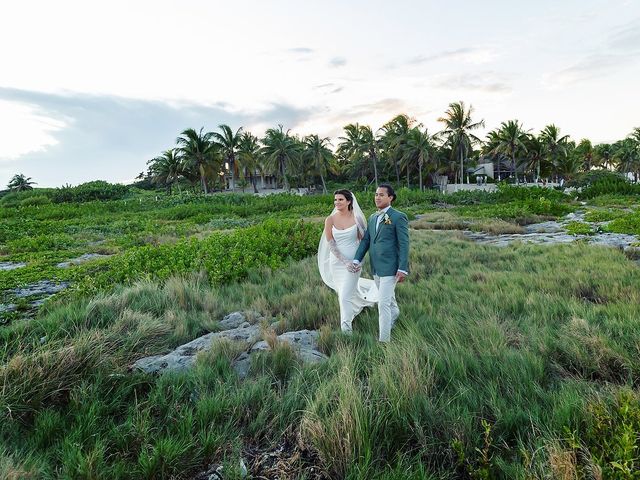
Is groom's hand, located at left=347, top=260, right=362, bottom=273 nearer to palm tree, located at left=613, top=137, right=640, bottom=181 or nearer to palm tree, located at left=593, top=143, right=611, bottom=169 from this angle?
palm tree, located at left=613, top=137, right=640, bottom=181

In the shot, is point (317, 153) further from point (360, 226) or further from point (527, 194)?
point (360, 226)

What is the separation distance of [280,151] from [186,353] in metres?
54.2

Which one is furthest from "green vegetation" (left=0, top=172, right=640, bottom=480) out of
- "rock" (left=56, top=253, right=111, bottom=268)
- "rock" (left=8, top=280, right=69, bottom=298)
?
"rock" (left=56, top=253, right=111, bottom=268)

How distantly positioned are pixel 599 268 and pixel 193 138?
50.8 metres

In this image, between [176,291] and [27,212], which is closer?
[176,291]

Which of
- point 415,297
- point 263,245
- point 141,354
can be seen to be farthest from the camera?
point 263,245

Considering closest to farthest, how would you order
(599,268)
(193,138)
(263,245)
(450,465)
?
1. (450,465)
2. (599,268)
3. (263,245)
4. (193,138)

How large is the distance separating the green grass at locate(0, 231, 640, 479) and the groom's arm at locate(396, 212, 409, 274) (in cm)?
78

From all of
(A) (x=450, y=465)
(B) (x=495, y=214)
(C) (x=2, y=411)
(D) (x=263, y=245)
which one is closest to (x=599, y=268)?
(A) (x=450, y=465)

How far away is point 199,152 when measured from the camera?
168 ft

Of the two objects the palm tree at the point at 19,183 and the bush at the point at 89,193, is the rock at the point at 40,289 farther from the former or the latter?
the palm tree at the point at 19,183

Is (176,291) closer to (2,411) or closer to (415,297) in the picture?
(2,411)

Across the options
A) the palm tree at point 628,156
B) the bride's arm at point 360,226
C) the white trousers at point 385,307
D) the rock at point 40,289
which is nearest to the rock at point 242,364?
the white trousers at point 385,307

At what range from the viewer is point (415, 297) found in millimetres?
6316
